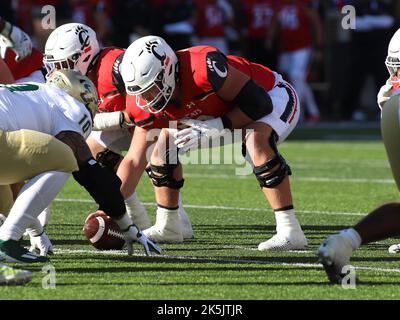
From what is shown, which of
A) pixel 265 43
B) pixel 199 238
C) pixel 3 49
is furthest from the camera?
pixel 265 43

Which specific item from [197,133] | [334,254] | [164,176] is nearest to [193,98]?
[197,133]

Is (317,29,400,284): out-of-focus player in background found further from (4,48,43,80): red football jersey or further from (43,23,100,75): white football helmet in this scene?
(4,48,43,80): red football jersey

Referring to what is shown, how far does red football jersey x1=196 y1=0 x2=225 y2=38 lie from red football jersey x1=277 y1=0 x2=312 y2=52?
3.39 ft

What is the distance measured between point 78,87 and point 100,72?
1.36 m

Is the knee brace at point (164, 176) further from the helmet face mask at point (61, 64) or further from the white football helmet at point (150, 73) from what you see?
the helmet face mask at point (61, 64)

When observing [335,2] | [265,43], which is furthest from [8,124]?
[335,2]

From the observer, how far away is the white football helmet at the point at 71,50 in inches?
296

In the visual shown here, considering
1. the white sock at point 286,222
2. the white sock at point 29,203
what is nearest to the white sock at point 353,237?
the white sock at point 286,222

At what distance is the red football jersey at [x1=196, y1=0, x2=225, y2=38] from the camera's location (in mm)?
18188

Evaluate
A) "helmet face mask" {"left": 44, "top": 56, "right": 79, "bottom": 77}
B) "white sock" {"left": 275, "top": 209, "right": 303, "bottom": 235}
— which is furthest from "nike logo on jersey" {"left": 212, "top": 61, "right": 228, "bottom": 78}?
"helmet face mask" {"left": 44, "top": 56, "right": 79, "bottom": 77}

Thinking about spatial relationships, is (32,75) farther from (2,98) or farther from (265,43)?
(265,43)

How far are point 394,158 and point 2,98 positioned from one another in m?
2.07

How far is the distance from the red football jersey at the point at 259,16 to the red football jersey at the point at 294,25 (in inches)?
11.4
